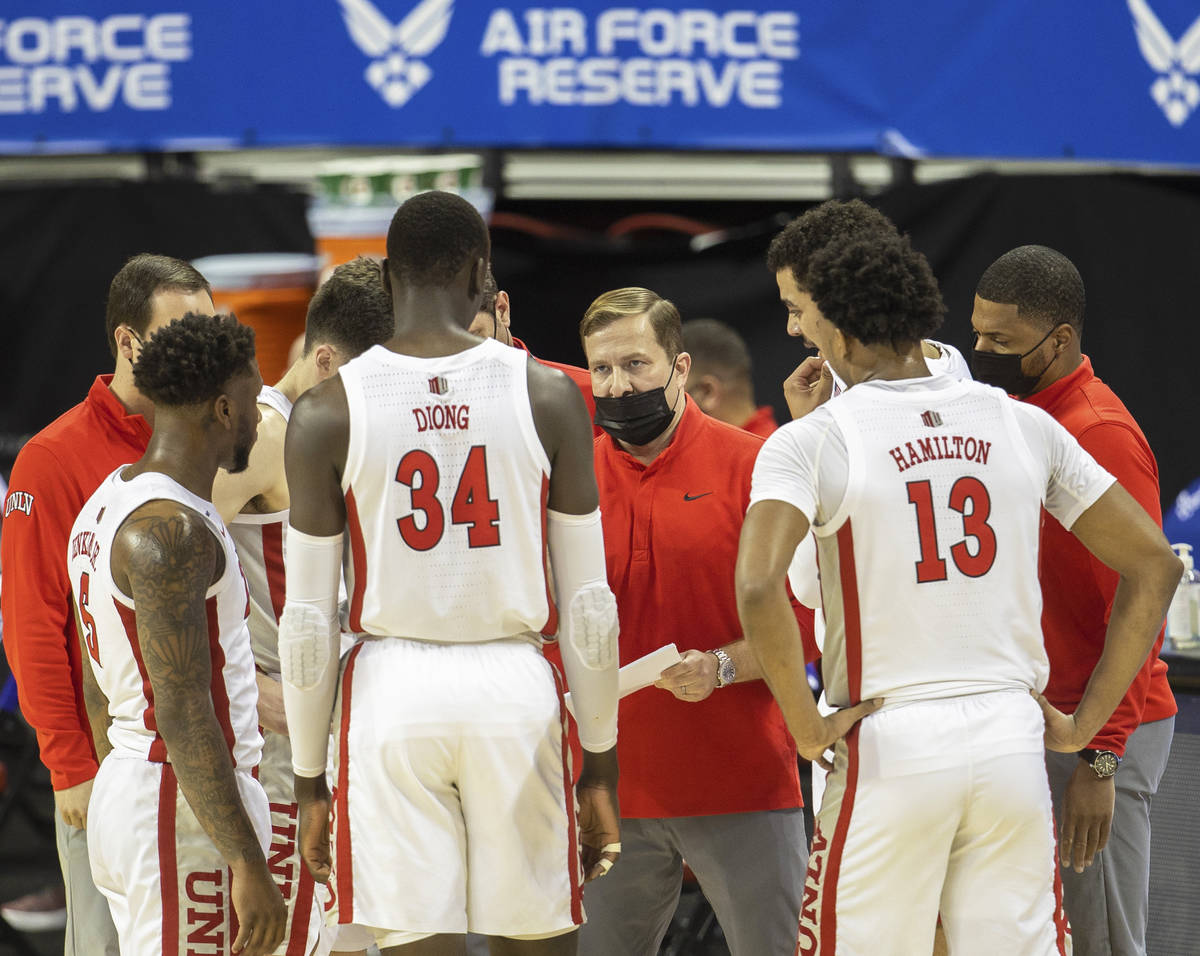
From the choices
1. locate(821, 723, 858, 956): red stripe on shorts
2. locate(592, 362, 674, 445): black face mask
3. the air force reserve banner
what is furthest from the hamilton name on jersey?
the air force reserve banner

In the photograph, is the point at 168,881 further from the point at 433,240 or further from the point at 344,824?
the point at 433,240

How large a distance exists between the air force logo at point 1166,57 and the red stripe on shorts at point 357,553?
4792 millimetres

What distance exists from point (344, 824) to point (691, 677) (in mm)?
1016

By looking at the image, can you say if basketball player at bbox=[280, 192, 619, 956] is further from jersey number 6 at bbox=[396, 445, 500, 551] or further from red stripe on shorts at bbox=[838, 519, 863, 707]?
red stripe on shorts at bbox=[838, 519, 863, 707]

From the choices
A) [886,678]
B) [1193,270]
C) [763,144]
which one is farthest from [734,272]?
[886,678]

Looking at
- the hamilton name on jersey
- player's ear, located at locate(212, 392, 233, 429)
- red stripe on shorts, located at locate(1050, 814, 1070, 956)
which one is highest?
player's ear, located at locate(212, 392, 233, 429)

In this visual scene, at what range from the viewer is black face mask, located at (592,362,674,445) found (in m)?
3.84

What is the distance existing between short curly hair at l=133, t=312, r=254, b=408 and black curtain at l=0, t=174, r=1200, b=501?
146 inches

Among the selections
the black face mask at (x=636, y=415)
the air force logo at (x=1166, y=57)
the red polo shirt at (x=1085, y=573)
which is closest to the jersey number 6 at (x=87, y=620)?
the black face mask at (x=636, y=415)

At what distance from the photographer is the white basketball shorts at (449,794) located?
2.78 m

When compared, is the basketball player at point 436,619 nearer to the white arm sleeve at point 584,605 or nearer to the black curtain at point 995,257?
the white arm sleeve at point 584,605

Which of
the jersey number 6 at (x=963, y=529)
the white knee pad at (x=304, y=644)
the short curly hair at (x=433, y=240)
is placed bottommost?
the white knee pad at (x=304, y=644)

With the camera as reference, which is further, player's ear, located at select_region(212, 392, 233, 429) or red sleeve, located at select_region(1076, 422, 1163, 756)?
red sleeve, located at select_region(1076, 422, 1163, 756)

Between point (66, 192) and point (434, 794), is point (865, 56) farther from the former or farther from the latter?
point (434, 794)
